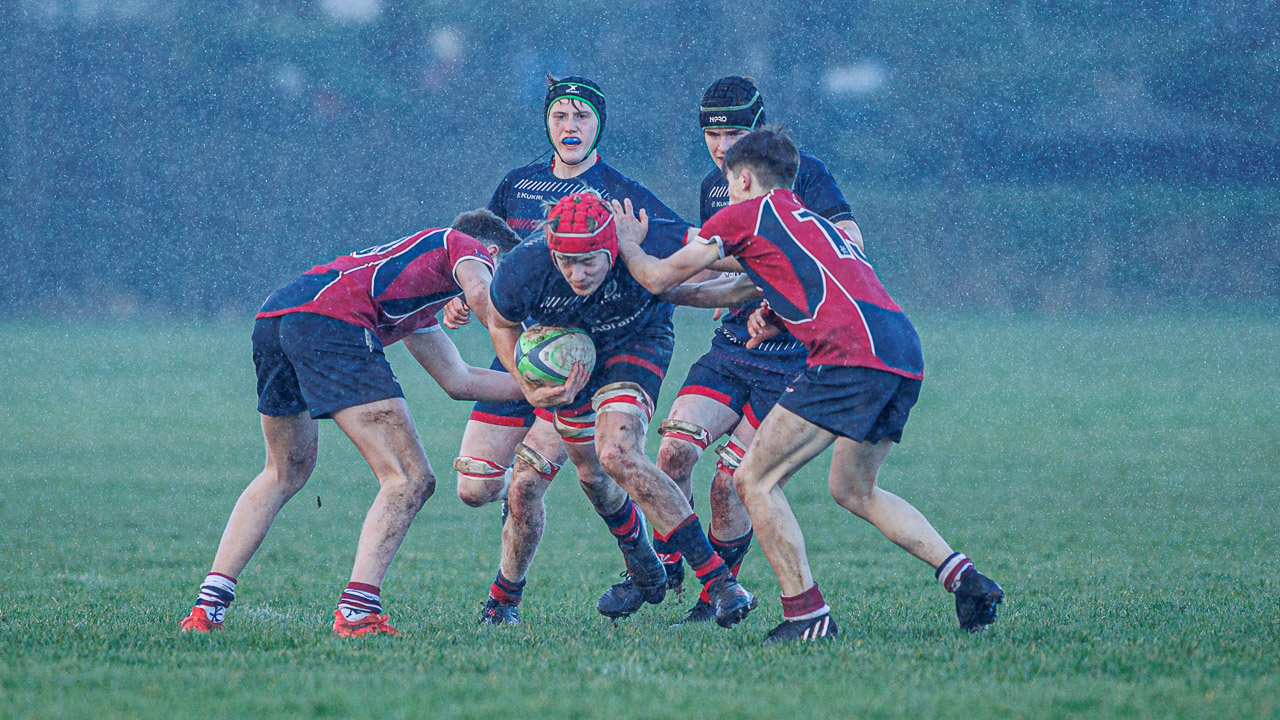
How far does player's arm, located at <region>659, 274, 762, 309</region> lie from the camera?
511cm

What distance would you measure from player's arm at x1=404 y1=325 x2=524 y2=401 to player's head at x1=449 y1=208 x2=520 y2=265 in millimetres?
421

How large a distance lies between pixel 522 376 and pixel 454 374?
60 cm

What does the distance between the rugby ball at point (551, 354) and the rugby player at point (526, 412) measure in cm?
54

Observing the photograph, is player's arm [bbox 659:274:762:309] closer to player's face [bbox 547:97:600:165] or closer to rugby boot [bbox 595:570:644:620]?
rugby boot [bbox 595:570:644:620]

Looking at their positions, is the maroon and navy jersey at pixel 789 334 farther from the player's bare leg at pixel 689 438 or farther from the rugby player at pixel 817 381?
the rugby player at pixel 817 381

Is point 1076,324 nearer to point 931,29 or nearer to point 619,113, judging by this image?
point 931,29

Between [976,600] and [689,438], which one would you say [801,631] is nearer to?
[976,600]

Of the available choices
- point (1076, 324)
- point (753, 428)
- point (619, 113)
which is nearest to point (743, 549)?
point (753, 428)

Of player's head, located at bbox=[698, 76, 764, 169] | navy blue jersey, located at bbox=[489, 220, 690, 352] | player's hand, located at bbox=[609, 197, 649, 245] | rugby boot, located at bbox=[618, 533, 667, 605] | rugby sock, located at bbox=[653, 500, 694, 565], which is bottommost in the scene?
rugby boot, located at bbox=[618, 533, 667, 605]

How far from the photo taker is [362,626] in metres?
4.86

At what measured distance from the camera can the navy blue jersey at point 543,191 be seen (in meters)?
6.08

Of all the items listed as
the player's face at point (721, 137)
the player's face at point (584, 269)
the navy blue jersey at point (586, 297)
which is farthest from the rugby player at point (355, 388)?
the player's face at point (721, 137)

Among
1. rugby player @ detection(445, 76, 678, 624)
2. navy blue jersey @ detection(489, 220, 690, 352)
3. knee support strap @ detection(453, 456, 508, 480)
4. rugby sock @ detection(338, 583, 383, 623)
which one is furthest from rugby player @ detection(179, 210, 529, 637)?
knee support strap @ detection(453, 456, 508, 480)

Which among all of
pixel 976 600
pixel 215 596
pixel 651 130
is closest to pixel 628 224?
pixel 976 600
